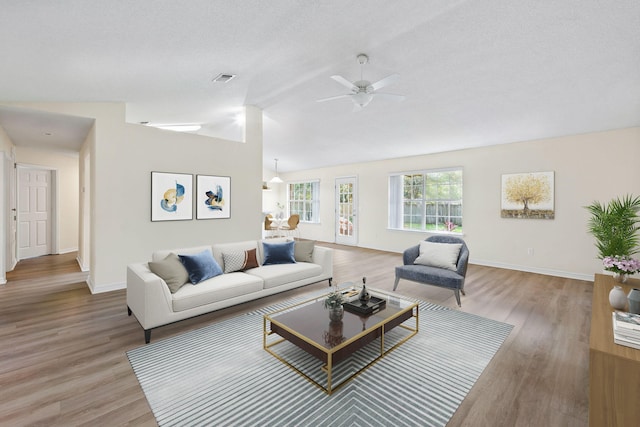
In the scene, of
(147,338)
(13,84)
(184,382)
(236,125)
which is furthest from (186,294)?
(236,125)

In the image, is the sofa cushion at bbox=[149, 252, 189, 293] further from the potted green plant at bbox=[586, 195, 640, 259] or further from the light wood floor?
the potted green plant at bbox=[586, 195, 640, 259]

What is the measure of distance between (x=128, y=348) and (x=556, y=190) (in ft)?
22.0

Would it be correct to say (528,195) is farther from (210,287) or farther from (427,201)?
(210,287)

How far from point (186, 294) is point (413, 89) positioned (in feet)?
13.2

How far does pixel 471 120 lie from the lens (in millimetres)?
4863

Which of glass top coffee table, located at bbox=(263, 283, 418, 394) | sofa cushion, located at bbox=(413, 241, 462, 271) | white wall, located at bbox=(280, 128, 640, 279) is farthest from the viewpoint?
white wall, located at bbox=(280, 128, 640, 279)

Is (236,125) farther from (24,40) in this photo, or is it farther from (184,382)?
(184,382)

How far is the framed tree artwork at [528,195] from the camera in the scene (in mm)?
5163

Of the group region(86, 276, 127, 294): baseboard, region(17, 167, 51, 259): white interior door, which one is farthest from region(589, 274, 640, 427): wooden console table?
region(17, 167, 51, 259): white interior door

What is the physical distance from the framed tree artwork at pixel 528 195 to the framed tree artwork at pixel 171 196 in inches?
235

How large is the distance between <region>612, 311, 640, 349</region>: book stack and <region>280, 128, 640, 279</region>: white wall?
385 cm

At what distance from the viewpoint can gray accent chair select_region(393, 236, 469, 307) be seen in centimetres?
358

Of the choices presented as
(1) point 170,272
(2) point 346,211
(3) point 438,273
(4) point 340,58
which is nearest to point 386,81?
(4) point 340,58

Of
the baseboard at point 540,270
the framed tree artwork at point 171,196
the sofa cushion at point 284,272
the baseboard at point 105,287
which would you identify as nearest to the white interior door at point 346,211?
the baseboard at point 540,270
